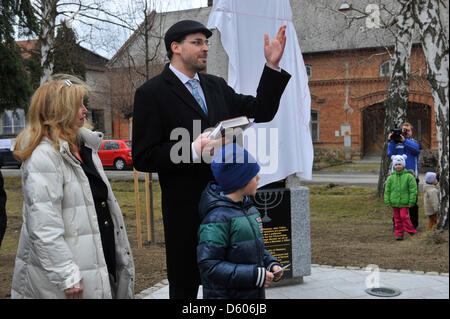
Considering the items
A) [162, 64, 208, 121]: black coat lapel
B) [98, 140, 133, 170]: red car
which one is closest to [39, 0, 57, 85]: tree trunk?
[98, 140, 133, 170]: red car

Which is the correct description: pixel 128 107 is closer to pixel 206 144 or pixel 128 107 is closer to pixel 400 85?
pixel 400 85

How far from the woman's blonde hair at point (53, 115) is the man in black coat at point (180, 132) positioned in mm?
338

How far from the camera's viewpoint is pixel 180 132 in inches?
109

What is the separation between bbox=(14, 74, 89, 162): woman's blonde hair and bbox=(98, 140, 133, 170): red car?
897 inches

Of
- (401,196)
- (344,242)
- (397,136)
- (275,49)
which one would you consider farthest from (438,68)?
(275,49)

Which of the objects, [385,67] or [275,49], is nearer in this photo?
[275,49]

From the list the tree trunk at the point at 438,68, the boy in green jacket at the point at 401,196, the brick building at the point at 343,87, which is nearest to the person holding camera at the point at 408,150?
the boy in green jacket at the point at 401,196

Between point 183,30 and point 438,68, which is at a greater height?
point 438,68

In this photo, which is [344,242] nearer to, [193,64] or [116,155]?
[193,64]

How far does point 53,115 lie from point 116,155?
76.4 ft

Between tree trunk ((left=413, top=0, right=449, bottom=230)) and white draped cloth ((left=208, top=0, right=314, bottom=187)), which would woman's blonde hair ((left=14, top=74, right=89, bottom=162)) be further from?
tree trunk ((left=413, top=0, right=449, bottom=230))

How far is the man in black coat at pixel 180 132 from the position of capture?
2738 millimetres

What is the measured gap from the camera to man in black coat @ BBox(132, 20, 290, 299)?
2738mm
